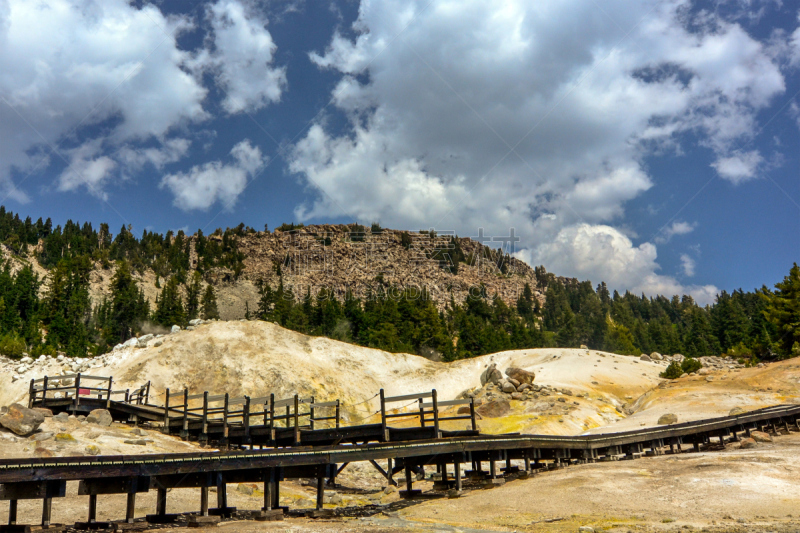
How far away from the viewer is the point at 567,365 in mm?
59000

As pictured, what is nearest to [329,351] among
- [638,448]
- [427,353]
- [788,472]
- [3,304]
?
[427,353]

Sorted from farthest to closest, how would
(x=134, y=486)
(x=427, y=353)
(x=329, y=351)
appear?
(x=427, y=353), (x=329, y=351), (x=134, y=486)

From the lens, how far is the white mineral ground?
12.2 m

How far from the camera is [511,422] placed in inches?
1426

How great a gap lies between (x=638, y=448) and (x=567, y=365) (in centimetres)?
3657

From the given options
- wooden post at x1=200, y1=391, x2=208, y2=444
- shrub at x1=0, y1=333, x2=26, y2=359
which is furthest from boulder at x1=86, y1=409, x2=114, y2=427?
shrub at x1=0, y1=333, x2=26, y2=359

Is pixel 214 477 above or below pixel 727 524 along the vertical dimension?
above

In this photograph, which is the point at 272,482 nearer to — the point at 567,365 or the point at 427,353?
the point at 567,365

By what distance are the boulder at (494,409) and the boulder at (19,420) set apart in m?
28.9

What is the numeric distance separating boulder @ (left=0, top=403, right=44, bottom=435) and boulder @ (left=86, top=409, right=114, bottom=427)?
6.39 meters

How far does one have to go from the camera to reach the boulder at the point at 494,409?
39219mm

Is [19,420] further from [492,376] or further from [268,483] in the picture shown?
[492,376]

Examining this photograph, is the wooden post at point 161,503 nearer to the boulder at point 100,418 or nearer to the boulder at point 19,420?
the boulder at point 19,420

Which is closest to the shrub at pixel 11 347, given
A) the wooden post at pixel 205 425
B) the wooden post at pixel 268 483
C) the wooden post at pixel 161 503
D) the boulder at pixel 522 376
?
the wooden post at pixel 205 425
